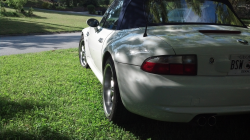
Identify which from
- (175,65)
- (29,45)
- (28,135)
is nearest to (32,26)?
(29,45)

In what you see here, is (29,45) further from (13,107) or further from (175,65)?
(175,65)

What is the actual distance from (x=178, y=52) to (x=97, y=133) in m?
1.31

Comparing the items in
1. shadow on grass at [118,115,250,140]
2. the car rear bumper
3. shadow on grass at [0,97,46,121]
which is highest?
the car rear bumper

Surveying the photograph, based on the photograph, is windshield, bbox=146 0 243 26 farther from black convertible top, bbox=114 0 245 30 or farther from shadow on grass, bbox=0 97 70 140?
shadow on grass, bbox=0 97 70 140

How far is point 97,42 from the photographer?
3986mm

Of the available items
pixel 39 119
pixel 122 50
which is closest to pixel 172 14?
pixel 122 50

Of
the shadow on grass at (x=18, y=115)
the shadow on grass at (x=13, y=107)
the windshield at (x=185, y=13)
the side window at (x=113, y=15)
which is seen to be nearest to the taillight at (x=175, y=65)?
the windshield at (x=185, y=13)

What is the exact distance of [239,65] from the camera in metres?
2.34

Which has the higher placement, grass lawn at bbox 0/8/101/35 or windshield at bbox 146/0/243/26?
windshield at bbox 146/0/243/26

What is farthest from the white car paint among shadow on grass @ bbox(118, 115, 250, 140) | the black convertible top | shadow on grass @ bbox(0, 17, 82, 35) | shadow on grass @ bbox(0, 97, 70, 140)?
shadow on grass @ bbox(0, 17, 82, 35)

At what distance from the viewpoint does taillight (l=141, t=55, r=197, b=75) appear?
2.30 m

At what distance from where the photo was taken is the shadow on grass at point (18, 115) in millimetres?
2732

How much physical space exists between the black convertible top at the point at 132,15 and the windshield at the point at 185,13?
8cm

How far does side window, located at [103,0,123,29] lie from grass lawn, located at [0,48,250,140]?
44.9 inches
